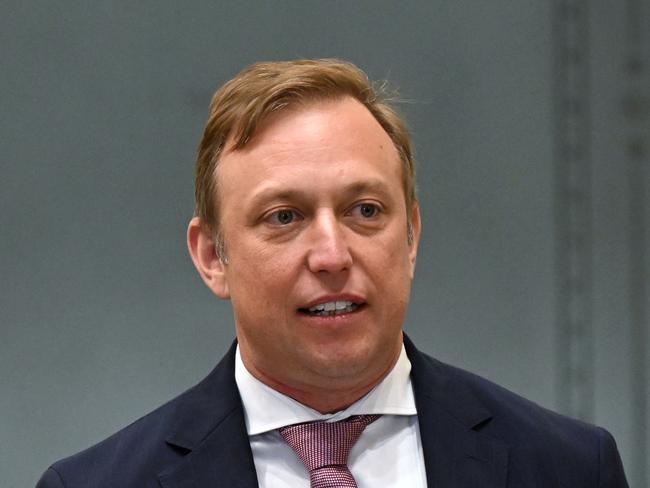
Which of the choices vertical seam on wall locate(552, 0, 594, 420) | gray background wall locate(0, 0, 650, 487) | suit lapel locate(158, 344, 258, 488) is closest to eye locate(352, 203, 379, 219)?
suit lapel locate(158, 344, 258, 488)

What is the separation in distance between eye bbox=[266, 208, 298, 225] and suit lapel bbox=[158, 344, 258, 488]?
1.02 ft

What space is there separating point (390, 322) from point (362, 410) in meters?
0.17

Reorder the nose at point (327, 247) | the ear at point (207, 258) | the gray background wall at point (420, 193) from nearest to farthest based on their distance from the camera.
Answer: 1. the nose at point (327, 247)
2. the ear at point (207, 258)
3. the gray background wall at point (420, 193)

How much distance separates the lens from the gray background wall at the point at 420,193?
2.75 metres

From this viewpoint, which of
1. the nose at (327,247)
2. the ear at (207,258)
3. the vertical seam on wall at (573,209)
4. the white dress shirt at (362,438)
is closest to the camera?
the nose at (327,247)

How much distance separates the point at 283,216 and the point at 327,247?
10 centimetres

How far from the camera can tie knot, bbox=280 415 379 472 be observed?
6.19 ft

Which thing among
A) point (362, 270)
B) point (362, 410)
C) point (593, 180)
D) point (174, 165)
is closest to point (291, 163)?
point (362, 270)

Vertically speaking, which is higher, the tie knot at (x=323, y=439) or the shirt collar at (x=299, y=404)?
the shirt collar at (x=299, y=404)

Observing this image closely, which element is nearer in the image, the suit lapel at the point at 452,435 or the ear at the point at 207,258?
Result: the suit lapel at the point at 452,435

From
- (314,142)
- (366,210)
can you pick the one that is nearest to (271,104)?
(314,142)

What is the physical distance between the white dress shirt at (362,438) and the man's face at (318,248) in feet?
0.13

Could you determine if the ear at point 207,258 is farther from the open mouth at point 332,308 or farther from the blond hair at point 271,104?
the open mouth at point 332,308

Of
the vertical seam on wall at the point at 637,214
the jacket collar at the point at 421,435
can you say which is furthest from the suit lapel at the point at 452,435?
the vertical seam on wall at the point at 637,214
